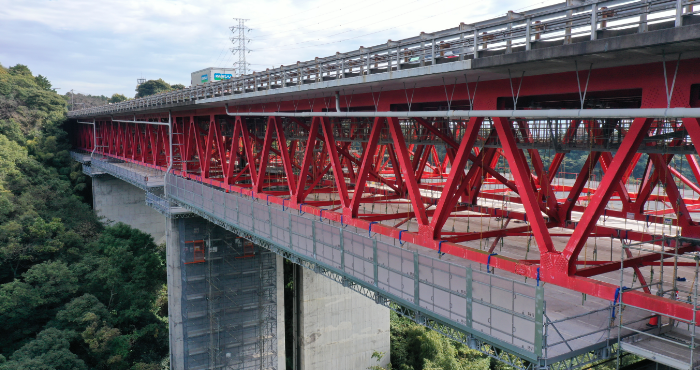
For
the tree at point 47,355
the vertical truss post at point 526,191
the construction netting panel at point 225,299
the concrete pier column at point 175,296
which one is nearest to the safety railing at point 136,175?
the concrete pier column at point 175,296

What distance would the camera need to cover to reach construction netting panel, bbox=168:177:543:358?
9.34 meters

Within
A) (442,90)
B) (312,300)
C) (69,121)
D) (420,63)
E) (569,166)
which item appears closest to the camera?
(420,63)

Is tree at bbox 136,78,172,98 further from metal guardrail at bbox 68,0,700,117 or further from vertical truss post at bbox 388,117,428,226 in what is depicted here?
vertical truss post at bbox 388,117,428,226

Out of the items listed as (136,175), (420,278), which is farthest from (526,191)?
(136,175)

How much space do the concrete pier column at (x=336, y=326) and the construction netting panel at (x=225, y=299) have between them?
203 cm

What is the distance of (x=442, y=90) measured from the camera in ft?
43.3

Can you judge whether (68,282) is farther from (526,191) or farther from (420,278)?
(526,191)

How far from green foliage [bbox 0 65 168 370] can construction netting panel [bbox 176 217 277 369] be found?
6.01m

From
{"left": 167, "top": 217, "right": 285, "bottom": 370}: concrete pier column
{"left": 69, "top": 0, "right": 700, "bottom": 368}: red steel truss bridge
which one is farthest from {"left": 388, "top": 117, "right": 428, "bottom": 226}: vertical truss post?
{"left": 167, "top": 217, "right": 285, "bottom": 370}: concrete pier column

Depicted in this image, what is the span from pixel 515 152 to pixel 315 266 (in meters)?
7.74

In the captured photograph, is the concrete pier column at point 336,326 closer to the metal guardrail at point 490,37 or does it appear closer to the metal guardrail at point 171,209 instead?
the metal guardrail at point 171,209

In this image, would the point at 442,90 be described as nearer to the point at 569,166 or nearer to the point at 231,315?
the point at 231,315

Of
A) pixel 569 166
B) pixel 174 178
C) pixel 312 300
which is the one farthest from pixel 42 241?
pixel 569 166

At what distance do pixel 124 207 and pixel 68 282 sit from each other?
841 inches
